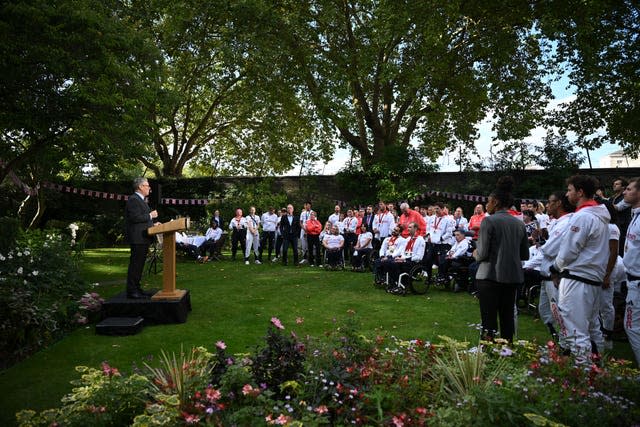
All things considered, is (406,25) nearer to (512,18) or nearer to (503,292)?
(512,18)

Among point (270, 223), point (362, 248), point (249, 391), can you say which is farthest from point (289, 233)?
point (249, 391)

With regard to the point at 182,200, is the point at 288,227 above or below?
below

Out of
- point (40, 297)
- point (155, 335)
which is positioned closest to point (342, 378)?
point (155, 335)

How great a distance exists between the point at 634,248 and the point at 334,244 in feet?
30.7

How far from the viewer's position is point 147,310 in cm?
715

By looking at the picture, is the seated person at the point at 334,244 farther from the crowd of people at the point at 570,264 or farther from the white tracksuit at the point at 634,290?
the white tracksuit at the point at 634,290

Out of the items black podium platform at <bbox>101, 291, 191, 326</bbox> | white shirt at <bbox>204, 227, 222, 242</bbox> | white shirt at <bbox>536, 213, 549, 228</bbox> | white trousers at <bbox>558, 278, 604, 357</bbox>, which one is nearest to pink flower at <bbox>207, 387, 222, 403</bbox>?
white trousers at <bbox>558, 278, 604, 357</bbox>

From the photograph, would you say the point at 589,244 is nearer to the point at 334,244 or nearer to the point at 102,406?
the point at 102,406

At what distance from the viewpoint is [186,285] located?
35.1 ft

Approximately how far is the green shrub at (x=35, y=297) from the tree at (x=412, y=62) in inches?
488

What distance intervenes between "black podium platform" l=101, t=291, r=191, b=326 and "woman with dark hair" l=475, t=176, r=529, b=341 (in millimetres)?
4515

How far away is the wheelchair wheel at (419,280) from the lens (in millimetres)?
9844

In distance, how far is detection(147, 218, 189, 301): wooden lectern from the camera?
23.7 ft

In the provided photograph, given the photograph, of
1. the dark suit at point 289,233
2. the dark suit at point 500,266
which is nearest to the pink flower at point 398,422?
the dark suit at point 500,266
